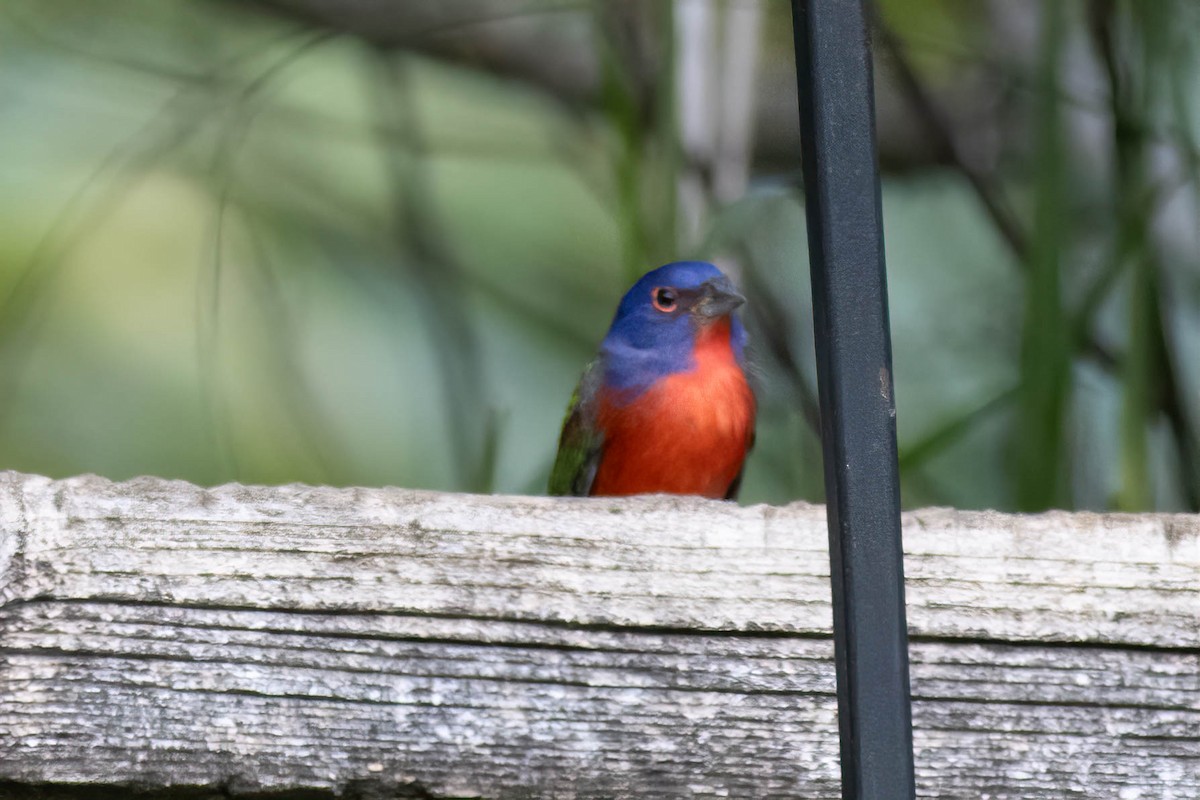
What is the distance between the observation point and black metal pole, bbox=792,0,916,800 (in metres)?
0.62

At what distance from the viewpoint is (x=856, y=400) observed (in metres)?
0.65

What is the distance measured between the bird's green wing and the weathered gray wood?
140cm

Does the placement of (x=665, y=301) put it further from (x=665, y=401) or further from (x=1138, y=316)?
(x=1138, y=316)

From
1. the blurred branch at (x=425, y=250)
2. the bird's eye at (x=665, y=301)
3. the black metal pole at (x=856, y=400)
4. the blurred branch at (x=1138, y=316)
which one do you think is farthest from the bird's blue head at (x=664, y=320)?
the black metal pole at (x=856, y=400)

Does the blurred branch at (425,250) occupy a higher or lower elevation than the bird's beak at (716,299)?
higher

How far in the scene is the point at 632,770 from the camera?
908mm

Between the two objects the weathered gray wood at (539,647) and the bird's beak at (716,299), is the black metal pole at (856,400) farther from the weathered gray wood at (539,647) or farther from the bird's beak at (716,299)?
the bird's beak at (716,299)

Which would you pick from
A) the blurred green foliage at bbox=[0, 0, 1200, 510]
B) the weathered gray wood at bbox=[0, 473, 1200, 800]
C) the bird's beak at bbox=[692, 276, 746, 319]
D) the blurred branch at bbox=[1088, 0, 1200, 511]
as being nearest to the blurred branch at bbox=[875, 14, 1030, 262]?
the blurred green foliage at bbox=[0, 0, 1200, 510]

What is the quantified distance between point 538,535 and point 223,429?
4.30 ft

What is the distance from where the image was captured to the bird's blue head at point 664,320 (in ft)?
7.88

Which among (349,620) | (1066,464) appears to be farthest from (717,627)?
(1066,464)

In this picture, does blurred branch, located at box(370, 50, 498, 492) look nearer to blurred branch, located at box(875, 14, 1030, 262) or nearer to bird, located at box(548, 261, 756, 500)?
bird, located at box(548, 261, 756, 500)

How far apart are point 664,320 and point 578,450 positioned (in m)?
0.26

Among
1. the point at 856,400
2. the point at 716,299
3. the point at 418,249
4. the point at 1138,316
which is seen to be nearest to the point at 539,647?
the point at 856,400
